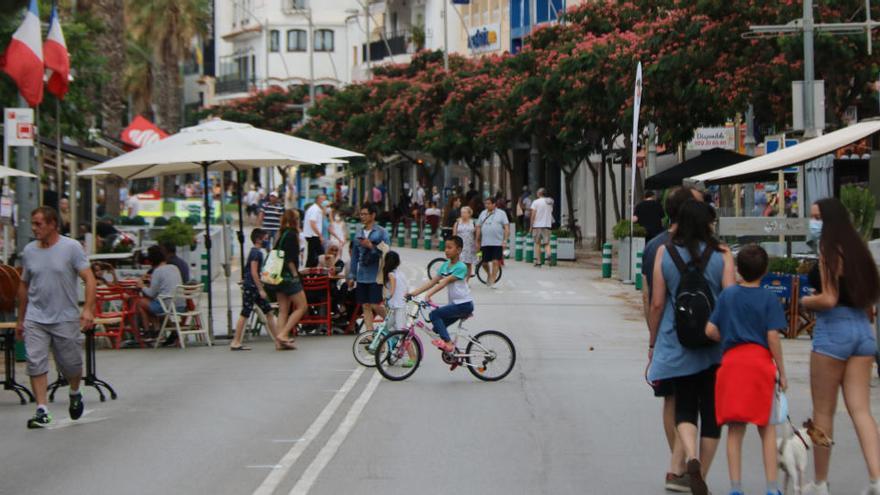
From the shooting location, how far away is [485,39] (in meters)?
66.0

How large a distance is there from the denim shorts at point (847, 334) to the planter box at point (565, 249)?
96.6 ft

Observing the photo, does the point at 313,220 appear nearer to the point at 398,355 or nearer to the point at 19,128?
the point at 19,128

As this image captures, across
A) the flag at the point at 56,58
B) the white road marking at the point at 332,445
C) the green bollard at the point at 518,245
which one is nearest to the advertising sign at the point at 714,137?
the green bollard at the point at 518,245

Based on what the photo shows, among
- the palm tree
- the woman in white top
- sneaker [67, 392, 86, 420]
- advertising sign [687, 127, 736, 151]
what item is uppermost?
the palm tree

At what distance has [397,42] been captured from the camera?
7881 centimetres

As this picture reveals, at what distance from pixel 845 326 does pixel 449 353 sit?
6.80m

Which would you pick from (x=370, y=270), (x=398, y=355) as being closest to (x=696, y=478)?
(x=398, y=355)

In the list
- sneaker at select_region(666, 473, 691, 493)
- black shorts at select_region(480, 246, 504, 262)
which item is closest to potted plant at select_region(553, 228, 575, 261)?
black shorts at select_region(480, 246, 504, 262)

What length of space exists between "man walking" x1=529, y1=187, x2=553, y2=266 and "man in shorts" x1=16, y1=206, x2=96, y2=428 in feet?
80.3

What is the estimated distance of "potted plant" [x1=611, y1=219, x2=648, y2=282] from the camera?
30.4 metres

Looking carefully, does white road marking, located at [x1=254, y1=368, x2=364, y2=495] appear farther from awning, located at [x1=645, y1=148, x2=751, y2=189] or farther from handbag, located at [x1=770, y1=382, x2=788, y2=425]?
awning, located at [x1=645, y1=148, x2=751, y2=189]

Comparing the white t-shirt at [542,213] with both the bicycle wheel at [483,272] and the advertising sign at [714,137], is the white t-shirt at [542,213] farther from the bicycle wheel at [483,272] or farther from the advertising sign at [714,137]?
the bicycle wheel at [483,272]

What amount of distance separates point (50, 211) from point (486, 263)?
17.7 m

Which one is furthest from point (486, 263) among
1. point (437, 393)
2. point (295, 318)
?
point (437, 393)
